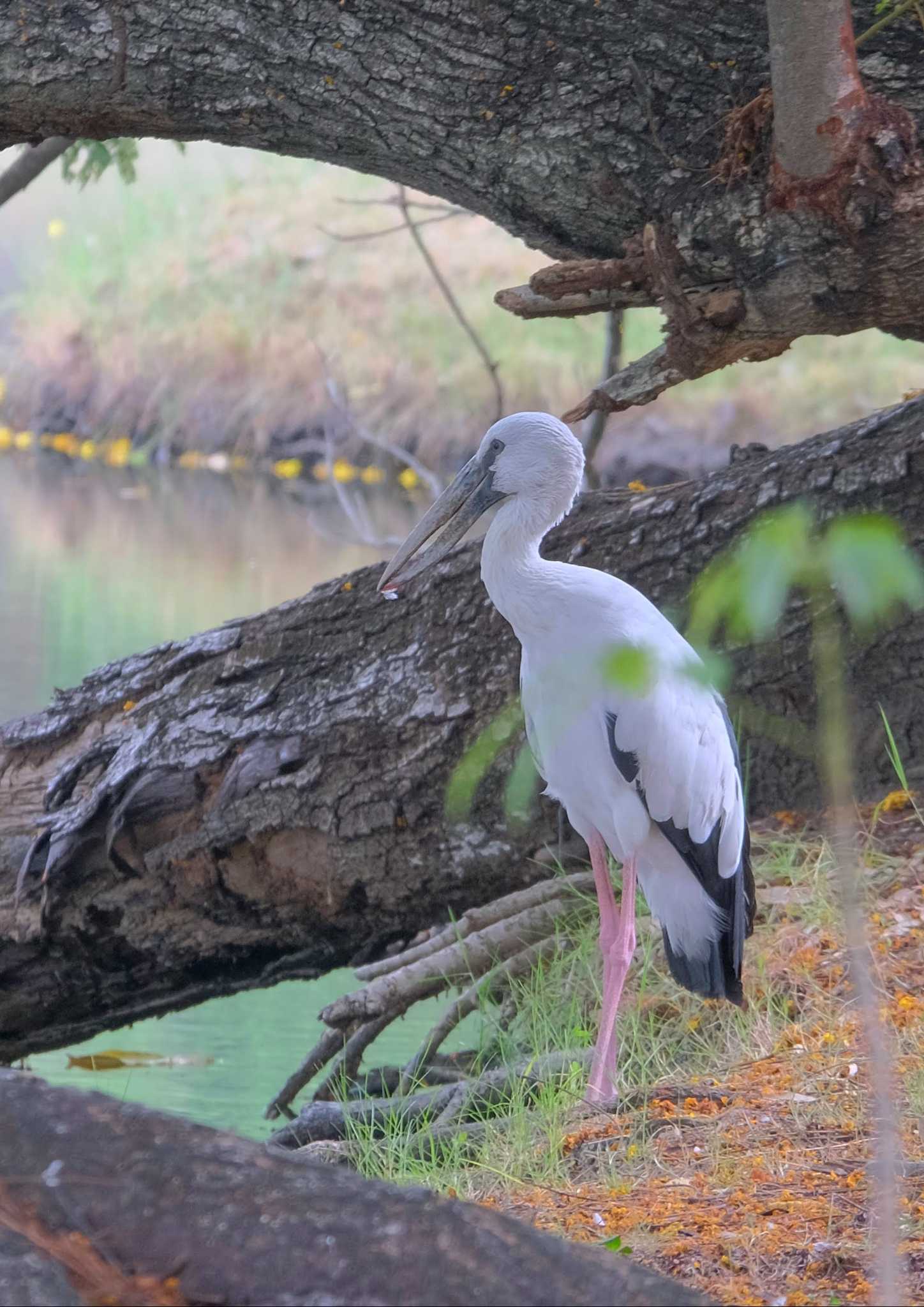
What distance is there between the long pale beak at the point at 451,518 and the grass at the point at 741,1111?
933 mm

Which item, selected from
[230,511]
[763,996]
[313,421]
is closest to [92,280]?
[313,421]

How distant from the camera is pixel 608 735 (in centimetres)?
285

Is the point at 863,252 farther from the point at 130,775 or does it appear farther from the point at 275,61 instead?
the point at 130,775

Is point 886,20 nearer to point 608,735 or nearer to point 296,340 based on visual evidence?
point 608,735

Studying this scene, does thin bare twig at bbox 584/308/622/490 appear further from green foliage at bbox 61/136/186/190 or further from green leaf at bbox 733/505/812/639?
green leaf at bbox 733/505/812/639

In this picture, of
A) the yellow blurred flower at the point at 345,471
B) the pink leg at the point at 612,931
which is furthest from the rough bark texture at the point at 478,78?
the yellow blurred flower at the point at 345,471

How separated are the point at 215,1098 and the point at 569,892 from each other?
1.44 meters

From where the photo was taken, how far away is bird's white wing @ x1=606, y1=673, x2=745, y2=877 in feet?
9.12

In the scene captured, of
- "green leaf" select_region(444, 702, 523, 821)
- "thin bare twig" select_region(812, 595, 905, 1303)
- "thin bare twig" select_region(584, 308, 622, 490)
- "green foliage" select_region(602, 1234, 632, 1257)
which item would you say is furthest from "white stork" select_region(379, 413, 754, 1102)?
"thin bare twig" select_region(812, 595, 905, 1303)

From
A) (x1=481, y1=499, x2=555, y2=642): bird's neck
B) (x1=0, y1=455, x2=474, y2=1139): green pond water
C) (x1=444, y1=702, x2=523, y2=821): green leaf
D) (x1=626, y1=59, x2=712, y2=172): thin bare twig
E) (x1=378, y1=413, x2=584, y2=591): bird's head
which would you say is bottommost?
(x1=0, y1=455, x2=474, y2=1139): green pond water

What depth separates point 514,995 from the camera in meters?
3.36

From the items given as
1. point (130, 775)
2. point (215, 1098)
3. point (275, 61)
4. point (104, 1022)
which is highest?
point (275, 61)

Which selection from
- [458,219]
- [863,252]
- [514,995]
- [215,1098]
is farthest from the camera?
[458,219]

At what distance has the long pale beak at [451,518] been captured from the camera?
120 inches
